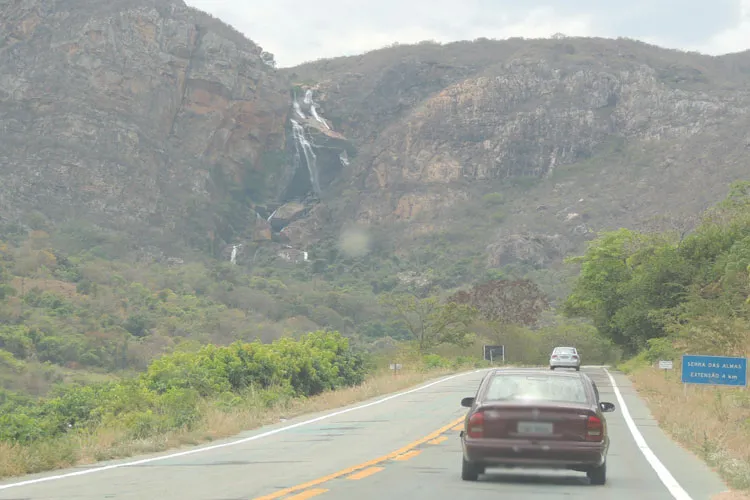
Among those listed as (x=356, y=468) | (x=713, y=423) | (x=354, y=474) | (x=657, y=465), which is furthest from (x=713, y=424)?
(x=354, y=474)

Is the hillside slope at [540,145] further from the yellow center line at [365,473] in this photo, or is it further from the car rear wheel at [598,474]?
the car rear wheel at [598,474]

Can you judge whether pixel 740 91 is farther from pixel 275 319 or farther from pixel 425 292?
pixel 275 319

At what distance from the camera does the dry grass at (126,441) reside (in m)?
13.0

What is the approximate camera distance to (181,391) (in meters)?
22.7

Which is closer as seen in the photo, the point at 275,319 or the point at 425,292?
the point at 275,319

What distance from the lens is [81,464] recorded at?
1408 centimetres

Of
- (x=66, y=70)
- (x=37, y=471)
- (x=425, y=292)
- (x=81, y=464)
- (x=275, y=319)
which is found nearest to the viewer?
(x=37, y=471)

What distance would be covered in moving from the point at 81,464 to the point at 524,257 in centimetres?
13533

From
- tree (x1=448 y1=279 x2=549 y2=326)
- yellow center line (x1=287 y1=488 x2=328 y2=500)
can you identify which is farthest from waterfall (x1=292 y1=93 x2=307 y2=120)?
yellow center line (x1=287 y1=488 x2=328 y2=500)

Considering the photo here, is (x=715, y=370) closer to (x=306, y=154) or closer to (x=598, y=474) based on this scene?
(x=598, y=474)

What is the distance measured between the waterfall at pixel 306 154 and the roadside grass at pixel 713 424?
518 feet

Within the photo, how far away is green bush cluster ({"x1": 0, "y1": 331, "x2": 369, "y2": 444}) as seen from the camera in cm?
1834


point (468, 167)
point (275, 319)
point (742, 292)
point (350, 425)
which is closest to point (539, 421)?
point (350, 425)

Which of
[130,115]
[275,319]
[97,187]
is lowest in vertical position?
[275,319]
